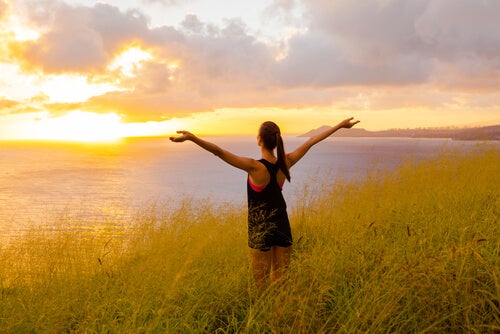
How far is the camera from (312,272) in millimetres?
3758

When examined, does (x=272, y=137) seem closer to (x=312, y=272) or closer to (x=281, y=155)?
(x=281, y=155)

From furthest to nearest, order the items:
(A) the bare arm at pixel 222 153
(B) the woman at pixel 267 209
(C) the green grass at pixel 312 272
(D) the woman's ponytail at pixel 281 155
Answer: (B) the woman at pixel 267 209 < (D) the woman's ponytail at pixel 281 155 < (A) the bare arm at pixel 222 153 < (C) the green grass at pixel 312 272

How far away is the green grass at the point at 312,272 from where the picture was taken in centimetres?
304

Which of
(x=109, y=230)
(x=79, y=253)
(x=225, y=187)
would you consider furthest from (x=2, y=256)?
(x=225, y=187)

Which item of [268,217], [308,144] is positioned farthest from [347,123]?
[268,217]

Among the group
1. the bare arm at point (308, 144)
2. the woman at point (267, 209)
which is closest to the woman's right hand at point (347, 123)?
the bare arm at point (308, 144)

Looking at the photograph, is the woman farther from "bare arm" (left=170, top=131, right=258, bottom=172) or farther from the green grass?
the green grass

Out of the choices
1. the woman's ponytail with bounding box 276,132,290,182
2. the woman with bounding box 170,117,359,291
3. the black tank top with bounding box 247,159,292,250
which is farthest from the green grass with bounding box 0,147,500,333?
the woman's ponytail with bounding box 276,132,290,182

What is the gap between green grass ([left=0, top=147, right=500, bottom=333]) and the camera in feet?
9.98

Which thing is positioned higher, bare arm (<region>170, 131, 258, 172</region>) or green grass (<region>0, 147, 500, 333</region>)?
bare arm (<region>170, 131, 258, 172</region>)

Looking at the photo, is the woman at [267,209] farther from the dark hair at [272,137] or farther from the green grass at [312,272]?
the green grass at [312,272]

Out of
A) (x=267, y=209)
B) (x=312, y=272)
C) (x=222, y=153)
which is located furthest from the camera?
(x=267, y=209)

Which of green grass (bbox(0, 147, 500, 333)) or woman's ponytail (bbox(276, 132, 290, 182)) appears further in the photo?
woman's ponytail (bbox(276, 132, 290, 182))

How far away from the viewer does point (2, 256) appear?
6875mm
